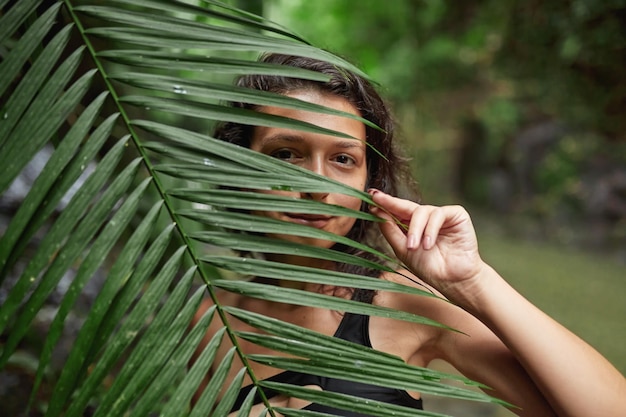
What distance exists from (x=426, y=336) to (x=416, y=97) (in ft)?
33.7

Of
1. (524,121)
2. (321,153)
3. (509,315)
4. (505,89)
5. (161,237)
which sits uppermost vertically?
(505,89)

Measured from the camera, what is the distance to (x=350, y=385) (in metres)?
1.06

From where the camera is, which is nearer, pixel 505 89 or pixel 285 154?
pixel 285 154

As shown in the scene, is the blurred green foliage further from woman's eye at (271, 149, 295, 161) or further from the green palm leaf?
the green palm leaf

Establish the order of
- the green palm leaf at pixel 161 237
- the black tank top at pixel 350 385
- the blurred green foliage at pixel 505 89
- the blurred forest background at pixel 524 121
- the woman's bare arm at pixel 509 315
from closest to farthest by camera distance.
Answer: the green palm leaf at pixel 161 237 < the woman's bare arm at pixel 509 315 < the black tank top at pixel 350 385 < the blurred forest background at pixel 524 121 < the blurred green foliage at pixel 505 89

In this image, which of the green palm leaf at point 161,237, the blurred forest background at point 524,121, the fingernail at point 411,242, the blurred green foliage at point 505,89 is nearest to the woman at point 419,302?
the fingernail at point 411,242

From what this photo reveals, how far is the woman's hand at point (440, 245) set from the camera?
0.92 metres

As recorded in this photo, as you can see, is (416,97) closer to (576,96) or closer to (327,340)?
(576,96)

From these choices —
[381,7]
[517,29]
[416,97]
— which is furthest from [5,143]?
[381,7]

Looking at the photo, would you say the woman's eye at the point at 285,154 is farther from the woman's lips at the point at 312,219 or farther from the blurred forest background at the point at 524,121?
the blurred forest background at the point at 524,121

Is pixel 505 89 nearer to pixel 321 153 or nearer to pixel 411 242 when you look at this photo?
pixel 321 153

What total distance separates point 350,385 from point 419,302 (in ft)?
0.65

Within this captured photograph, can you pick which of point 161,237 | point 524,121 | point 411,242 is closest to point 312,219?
point 411,242

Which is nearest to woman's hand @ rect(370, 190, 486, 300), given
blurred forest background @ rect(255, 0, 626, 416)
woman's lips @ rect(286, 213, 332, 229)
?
woman's lips @ rect(286, 213, 332, 229)
